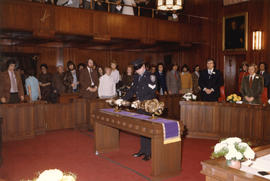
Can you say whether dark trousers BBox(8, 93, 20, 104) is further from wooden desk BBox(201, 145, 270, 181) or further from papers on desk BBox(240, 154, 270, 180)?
papers on desk BBox(240, 154, 270, 180)

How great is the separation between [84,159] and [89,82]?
287cm

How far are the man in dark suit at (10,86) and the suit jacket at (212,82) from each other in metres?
4.42

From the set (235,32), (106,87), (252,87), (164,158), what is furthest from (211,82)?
(235,32)

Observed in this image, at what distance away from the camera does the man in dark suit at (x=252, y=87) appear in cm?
588

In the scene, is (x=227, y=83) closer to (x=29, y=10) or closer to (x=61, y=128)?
(x=61, y=128)

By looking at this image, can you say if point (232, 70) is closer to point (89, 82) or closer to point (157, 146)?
point (89, 82)

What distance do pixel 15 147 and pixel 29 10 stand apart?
12.4 feet

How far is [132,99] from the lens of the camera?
316 inches

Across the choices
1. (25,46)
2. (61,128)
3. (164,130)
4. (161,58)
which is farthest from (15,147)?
(161,58)

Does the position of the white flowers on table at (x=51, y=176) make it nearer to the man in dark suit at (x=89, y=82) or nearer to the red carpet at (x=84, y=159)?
the red carpet at (x=84, y=159)

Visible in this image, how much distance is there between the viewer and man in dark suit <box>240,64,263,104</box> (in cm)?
588

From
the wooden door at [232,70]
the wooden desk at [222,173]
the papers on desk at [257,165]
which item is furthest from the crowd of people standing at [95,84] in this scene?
the wooden desk at [222,173]

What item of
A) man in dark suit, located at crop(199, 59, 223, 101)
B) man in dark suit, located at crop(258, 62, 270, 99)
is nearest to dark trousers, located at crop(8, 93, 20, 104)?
man in dark suit, located at crop(199, 59, 223, 101)

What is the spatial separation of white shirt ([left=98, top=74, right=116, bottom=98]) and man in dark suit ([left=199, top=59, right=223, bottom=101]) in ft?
7.79
